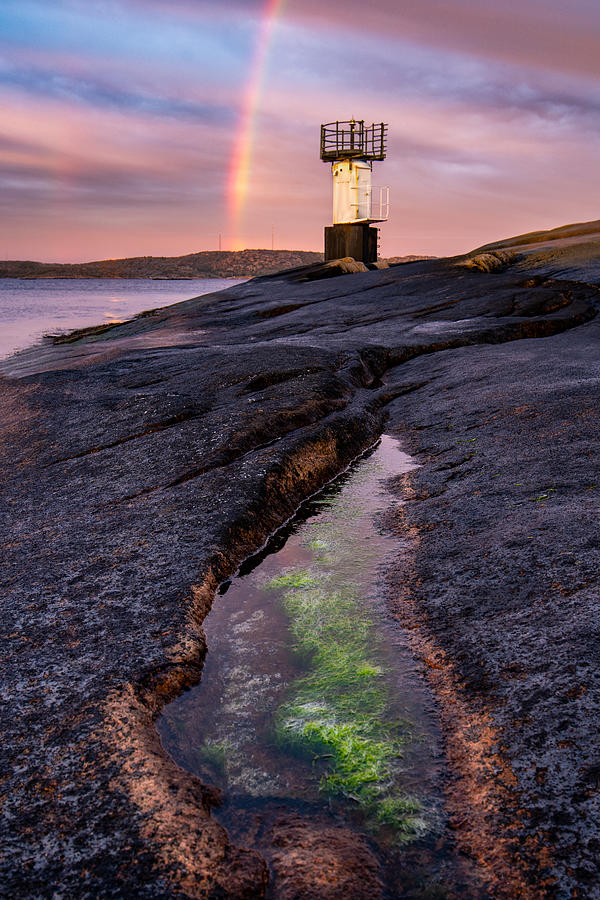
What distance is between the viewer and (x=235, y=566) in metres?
5.35

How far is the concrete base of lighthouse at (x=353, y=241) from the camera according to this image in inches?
1681

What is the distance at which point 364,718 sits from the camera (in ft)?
12.0

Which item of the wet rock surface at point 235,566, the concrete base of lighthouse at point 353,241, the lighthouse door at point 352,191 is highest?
the lighthouse door at point 352,191

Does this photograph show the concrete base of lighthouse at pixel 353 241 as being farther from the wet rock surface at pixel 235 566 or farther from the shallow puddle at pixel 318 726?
the shallow puddle at pixel 318 726

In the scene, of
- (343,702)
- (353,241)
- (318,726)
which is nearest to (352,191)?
(353,241)

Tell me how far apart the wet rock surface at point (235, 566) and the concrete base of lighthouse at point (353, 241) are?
32.2m

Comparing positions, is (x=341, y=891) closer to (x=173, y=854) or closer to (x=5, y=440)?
(x=173, y=854)

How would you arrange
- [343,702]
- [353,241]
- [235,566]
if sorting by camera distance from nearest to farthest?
[343,702] → [235,566] → [353,241]

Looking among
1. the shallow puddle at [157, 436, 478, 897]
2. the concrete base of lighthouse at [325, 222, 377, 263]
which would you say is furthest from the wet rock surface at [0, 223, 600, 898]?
the concrete base of lighthouse at [325, 222, 377, 263]

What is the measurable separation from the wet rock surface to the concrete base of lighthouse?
32249mm

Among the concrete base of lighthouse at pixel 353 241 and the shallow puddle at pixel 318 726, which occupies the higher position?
the concrete base of lighthouse at pixel 353 241

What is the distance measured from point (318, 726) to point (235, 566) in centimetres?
194

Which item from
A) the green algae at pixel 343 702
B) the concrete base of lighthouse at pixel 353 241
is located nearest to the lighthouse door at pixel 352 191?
the concrete base of lighthouse at pixel 353 241

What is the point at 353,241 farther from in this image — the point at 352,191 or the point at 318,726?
the point at 318,726
